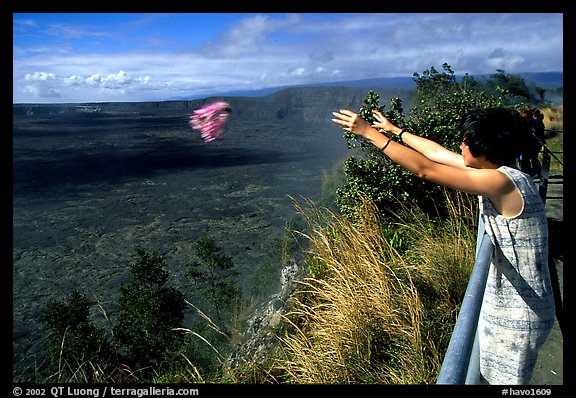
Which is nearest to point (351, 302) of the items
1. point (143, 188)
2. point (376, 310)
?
point (376, 310)

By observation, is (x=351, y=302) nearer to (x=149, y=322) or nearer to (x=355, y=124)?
(x=355, y=124)

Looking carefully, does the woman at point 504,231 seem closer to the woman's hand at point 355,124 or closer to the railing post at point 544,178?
the woman's hand at point 355,124

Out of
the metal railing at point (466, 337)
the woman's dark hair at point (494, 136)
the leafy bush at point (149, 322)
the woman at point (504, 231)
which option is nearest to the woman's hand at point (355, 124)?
the woman at point (504, 231)

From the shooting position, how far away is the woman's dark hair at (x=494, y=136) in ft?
6.29

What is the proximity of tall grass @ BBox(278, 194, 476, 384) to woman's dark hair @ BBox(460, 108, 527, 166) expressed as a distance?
1478 millimetres

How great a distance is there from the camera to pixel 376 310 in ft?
11.4


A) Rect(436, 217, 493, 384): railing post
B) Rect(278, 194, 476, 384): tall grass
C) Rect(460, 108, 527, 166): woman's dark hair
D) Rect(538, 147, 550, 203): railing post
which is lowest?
Rect(278, 194, 476, 384): tall grass

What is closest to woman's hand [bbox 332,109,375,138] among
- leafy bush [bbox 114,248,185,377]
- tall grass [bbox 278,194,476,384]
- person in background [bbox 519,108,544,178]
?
tall grass [bbox 278,194,476,384]

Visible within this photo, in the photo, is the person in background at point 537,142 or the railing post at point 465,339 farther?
the person in background at point 537,142

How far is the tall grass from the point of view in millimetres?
3217

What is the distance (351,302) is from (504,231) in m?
1.91

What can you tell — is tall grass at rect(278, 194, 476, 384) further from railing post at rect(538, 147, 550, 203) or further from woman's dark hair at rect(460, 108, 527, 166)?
woman's dark hair at rect(460, 108, 527, 166)

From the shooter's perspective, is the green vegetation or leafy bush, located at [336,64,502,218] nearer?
the green vegetation
